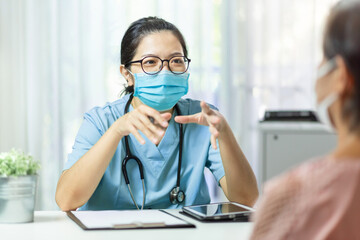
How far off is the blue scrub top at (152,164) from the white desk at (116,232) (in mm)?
352

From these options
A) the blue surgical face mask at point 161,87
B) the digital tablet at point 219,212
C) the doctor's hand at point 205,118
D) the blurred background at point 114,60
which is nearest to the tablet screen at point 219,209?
the digital tablet at point 219,212

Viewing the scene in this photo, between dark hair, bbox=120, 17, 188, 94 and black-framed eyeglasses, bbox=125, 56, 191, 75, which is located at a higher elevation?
dark hair, bbox=120, 17, 188, 94

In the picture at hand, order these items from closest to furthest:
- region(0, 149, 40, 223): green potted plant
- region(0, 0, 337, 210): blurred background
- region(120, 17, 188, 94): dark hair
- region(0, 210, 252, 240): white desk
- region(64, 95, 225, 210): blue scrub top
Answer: region(0, 210, 252, 240): white desk → region(0, 149, 40, 223): green potted plant → region(64, 95, 225, 210): blue scrub top → region(120, 17, 188, 94): dark hair → region(0, 0, 337, 210): blurred background

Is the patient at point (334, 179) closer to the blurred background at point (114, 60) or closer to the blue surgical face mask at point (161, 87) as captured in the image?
the blue surgical face mask at point (161, 87)

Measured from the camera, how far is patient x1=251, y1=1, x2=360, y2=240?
22.5 inches

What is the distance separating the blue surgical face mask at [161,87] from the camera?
163 cm

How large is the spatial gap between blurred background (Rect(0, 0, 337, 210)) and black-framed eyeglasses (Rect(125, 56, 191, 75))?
1266mm

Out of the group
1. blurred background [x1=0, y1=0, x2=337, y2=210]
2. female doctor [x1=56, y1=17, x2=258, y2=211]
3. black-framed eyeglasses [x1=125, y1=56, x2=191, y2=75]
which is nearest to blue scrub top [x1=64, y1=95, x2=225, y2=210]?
female doctor [x1=56, y1=17, x2=258, y2=211]

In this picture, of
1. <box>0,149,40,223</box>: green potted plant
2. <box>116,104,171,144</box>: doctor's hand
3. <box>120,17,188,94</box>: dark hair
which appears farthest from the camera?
<box>120,17,188,94</box>: dark hair

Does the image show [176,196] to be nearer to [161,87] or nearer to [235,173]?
[235,173]

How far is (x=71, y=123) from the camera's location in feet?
9.60

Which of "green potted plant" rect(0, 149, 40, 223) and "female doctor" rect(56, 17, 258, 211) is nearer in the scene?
"green potted plant" rect(0, 149, 40, 223)

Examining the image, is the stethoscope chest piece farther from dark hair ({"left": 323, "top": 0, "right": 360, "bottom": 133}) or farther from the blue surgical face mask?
dark hair ({"left": 323, "top": 0, "right": 360, "bottom": 133})

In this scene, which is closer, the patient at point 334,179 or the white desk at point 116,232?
the patient at point 334,179
